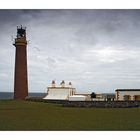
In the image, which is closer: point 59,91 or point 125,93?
point 125,93

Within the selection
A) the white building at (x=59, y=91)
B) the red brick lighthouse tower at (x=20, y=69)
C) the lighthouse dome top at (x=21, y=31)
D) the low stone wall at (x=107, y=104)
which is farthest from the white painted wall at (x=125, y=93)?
the lighthouse dome top at (x=21, y=31)

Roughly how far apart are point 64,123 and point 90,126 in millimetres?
1099

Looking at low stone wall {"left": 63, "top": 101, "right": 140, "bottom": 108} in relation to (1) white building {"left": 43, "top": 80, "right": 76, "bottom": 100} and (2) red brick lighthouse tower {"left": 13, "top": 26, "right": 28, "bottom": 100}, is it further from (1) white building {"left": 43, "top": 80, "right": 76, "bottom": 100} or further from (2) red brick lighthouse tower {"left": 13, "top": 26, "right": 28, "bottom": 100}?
(2) red brick lighthouse tower {"left": 13, "top": 26, "right": 28, "bottom": 100}

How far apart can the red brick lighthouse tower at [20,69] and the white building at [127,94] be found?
670cm

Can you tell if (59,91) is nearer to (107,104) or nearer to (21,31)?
(21,31)

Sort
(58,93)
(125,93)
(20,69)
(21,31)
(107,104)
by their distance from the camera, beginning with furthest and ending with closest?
(58,93) → (20,69) → (21,31) → (125,93) → (107,104)

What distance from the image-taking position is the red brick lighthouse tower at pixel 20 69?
2723 cm

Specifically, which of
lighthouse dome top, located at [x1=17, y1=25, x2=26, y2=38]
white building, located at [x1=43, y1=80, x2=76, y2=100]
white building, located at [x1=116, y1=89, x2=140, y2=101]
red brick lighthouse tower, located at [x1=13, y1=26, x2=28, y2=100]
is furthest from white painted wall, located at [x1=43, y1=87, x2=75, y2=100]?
lighthouse dome top, located at [x1=17, y1=25, x2=26, y2=38]

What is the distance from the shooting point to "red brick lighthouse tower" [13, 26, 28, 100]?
2723cm

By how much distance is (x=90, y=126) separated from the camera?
41.4 feet

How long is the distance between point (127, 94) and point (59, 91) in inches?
209

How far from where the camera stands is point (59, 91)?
28.4 m

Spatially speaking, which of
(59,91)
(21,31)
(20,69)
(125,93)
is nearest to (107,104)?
(125,93)
